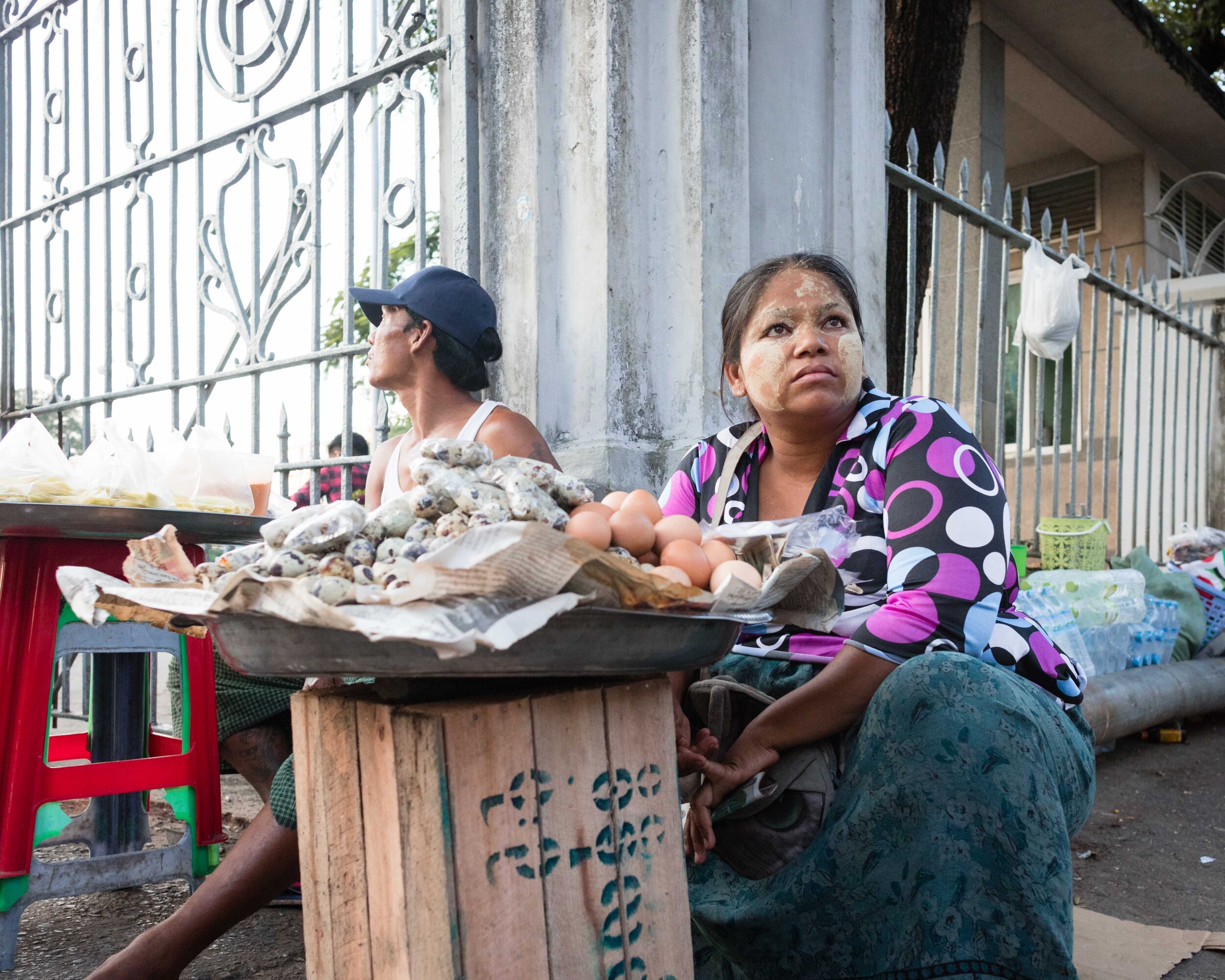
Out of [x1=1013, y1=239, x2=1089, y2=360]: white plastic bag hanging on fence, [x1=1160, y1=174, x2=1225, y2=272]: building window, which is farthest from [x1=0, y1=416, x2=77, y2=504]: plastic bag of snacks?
[x1=1160, y1=174, x2=1225, y2=272]: building window

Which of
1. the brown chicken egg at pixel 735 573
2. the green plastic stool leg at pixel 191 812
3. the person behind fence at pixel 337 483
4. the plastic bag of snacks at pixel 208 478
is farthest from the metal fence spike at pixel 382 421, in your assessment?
the brown chicken egg at pixel 735 573

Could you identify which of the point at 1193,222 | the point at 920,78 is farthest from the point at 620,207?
the point at 1193,222

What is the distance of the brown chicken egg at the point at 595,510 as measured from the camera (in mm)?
1303

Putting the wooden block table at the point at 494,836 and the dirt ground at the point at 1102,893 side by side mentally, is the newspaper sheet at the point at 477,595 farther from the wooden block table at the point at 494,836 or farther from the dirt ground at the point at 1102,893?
the dirt ground at the point at 1102,893

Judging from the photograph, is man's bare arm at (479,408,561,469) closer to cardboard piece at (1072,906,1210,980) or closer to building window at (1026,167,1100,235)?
cardboard piece at (1072,906,1210,980)

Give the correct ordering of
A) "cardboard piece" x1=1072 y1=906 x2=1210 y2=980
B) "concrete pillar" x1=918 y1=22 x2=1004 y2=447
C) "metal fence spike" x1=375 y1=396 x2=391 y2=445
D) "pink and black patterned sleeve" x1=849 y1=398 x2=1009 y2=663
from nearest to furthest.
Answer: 1. "pink and black patterned sleeve" x1=849 y1=398 x2=1009 y2=663
2. "cardboard piece" x1=1072 y1=906 x2=1210 y2=980
3. "metal fence spike" x1=375 y1=396 x2=391 y2=445
4. "concrete pillar" x1=918 y1=22 x2=1004 y2=447

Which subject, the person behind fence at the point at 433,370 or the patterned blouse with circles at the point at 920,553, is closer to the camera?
the patterned blouse with circles at the point at 920,553

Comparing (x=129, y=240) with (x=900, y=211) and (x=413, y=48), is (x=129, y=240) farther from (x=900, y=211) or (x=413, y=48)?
(x=900, y=211)

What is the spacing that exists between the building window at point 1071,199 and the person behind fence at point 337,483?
7.18 metres

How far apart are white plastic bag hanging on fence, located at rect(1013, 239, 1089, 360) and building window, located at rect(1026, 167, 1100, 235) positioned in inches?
Result: 226

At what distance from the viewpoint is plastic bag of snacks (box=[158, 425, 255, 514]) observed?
2311 millimetres

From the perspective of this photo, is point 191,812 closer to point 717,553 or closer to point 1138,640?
point 717,553

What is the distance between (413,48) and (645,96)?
0.80 m

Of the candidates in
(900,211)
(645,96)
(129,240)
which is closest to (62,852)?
(129,240)
